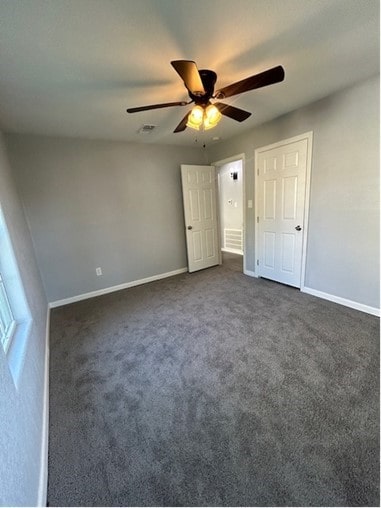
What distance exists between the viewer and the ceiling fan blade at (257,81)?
1.35 m

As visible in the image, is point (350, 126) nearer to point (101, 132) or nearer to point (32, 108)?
point (101, 132)

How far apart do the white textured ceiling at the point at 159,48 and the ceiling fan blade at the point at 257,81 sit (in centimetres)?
25

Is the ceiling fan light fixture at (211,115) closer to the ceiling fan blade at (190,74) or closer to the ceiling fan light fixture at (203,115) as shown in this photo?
the ceiling fan light fixture at (203,115)

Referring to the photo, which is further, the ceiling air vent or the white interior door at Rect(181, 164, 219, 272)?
the white interior door at Rect(181, 164, 219, 272)

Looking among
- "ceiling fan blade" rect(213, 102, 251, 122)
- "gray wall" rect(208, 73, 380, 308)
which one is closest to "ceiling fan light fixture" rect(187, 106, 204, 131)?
"ceiling fan blade" rect(213, 102, 251, 122)

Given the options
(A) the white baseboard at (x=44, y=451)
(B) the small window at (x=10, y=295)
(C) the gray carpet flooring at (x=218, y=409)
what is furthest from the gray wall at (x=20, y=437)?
(B) the small window at (x=10, y=295)

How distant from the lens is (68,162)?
3102 millimetres

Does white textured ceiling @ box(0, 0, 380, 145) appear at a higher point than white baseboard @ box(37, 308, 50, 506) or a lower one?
higher

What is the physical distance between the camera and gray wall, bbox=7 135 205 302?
297 cm

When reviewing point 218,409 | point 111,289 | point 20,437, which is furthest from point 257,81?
point 111,289

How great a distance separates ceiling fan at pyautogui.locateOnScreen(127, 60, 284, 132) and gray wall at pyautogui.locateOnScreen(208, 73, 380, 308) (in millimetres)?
→ 1193

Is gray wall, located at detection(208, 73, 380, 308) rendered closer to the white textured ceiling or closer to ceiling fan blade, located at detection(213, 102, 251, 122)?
the white textured ceiling

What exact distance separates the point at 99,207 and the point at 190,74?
2513mm

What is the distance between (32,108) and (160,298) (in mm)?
2602
